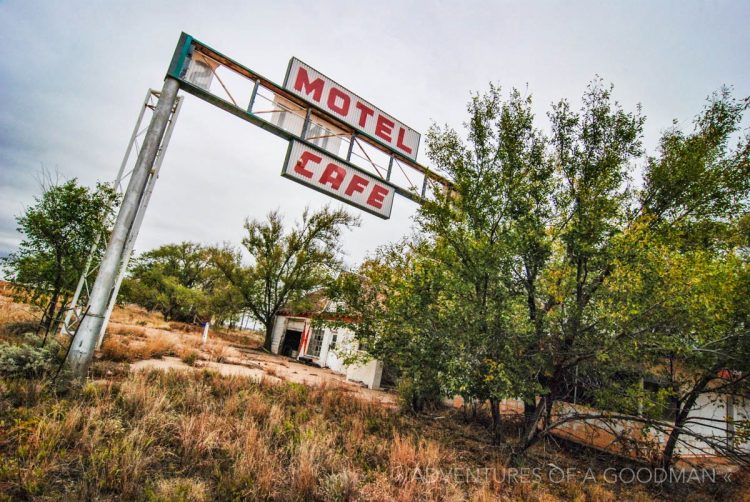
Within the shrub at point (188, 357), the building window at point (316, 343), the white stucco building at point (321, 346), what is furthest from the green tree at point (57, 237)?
the building window at point (316, 343)

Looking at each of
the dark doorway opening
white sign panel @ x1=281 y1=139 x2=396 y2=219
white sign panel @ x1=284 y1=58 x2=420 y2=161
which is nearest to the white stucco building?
the dark doorway opening

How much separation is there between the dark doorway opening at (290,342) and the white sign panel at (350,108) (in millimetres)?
21787

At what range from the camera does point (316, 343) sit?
22.6 metres

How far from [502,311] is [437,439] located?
373cm

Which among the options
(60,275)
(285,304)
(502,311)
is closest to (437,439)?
(502,311)

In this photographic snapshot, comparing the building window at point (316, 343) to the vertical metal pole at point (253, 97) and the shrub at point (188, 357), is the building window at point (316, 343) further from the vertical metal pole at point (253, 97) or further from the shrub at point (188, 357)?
the vertical metal pole at point (253, 97)

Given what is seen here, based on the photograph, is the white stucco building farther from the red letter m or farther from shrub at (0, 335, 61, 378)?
the red letter m

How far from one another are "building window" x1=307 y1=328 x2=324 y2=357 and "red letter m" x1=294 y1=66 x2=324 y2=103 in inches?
693

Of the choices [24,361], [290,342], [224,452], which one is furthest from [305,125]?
[290,342]

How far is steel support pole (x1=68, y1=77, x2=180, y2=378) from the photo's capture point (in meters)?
5.47

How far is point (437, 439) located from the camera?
779 centimetres

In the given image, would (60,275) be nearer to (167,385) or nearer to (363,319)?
(167,385)

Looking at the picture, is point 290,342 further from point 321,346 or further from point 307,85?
point 307,85

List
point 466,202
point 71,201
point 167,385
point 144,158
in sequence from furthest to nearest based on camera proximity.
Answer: point 71,201, point 466,202, point 167,385, point 144,158
